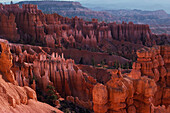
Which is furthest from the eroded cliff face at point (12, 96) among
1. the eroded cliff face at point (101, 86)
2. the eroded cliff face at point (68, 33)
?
the eroded cliff face at point (68, 33)

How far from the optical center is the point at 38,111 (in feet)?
42.5

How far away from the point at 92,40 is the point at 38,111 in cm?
4672

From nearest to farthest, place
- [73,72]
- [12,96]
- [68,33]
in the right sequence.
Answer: [12,96] → [73,72] → [68,33]

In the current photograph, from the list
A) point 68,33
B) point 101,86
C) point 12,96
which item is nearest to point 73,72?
point 12,96

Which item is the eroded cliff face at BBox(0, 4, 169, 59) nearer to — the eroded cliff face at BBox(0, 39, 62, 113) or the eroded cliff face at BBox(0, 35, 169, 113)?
the eroded cliff face at BBox(0, 35, 169, 113)

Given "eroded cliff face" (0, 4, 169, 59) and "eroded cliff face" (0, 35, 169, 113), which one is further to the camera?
"eroded cliff face" (0, 4, 169, 59)

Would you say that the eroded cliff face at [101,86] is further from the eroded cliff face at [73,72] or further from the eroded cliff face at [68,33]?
the eroded cliff face at [68,33]

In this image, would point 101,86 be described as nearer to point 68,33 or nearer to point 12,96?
point 12,96

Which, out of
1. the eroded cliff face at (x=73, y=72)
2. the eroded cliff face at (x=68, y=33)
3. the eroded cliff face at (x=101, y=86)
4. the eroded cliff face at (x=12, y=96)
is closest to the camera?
the eroded cliff face at (x=101, y=86)

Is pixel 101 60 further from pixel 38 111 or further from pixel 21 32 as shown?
pixel 38 111

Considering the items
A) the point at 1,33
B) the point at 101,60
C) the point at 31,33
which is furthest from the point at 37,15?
the point at 101,60

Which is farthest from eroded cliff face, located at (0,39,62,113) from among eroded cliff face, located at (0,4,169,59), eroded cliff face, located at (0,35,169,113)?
eroded cliff face, located at (0,4,169,59)

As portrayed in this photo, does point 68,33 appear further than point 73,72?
Yes

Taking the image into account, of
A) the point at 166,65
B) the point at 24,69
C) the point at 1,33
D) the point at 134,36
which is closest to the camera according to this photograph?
the point at 166,65
